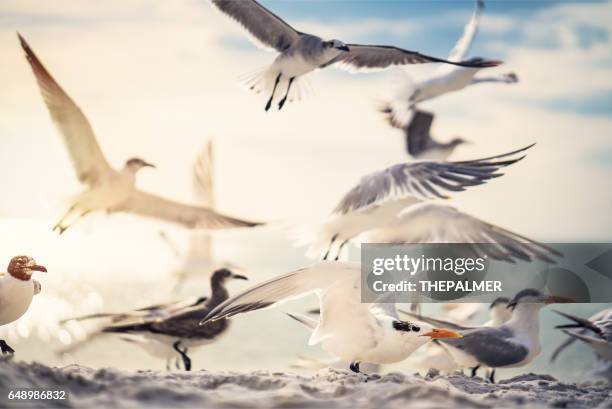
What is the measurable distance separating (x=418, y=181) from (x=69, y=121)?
4.27ft

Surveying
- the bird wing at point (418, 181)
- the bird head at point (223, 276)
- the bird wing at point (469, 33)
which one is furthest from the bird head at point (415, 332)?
the bird wing at point (469, 33)

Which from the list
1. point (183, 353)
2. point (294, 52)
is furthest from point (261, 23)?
point (183, 353)

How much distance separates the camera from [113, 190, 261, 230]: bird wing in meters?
3.23

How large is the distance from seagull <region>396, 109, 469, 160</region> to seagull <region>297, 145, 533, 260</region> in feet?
2.17

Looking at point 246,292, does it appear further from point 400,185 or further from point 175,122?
point 175,122

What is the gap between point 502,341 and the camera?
2764 mm

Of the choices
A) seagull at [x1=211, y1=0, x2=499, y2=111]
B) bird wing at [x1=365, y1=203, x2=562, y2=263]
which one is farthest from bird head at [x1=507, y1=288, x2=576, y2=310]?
seagull at [x1=211, y1=0, x2=499, y2=111]

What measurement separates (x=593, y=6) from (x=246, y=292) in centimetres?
207

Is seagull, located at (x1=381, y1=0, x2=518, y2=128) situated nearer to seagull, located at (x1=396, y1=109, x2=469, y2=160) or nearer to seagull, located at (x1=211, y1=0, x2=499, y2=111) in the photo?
seagull, located at (x1=396, y1=109, x2=469, y2=160)

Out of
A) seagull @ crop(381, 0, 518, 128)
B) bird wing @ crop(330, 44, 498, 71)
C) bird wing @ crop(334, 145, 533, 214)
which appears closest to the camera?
bird wing @ crop(334, 145, 533, 214)

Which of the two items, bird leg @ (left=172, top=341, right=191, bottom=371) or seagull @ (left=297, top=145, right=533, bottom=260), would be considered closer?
seagull @ (left=297, top=145, right=533, bottom=260)

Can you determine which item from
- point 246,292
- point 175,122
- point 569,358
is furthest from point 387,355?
point 569,358

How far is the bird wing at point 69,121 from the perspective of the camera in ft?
9.44

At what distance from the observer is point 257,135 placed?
3.69 m
